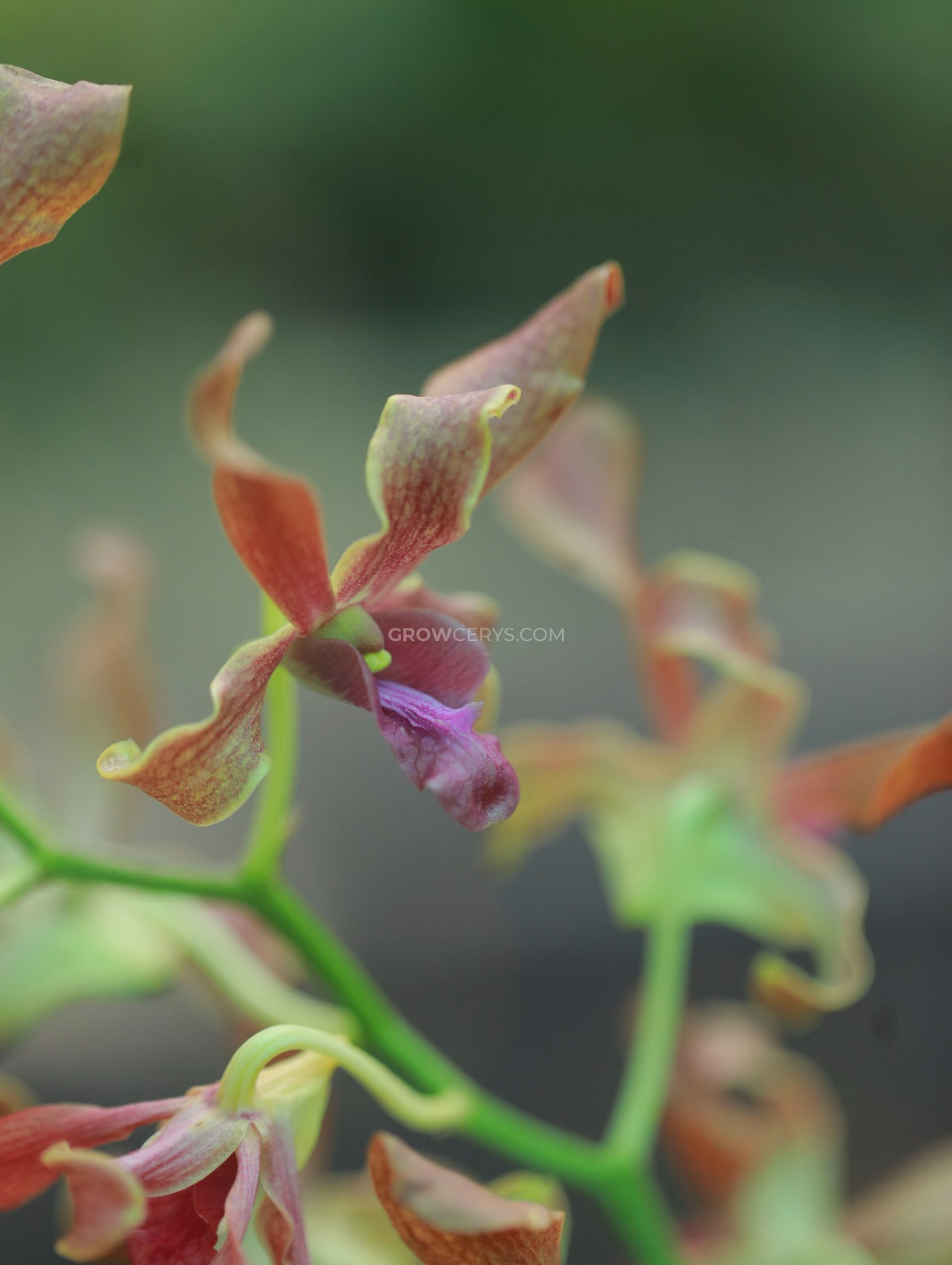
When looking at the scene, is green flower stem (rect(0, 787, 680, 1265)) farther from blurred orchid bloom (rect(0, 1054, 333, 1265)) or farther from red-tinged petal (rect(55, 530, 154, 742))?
red-tinged petal (rect(55, 530, 154, 742))

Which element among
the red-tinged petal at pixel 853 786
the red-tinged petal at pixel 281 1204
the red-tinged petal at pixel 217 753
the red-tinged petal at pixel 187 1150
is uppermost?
the red-tinged petal at pixel 217 753

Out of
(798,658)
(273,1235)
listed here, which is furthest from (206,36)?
(273,1235)

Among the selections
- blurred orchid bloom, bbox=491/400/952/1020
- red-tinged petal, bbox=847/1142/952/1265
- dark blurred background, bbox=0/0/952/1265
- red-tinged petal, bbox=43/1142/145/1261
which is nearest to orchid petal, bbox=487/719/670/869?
blurred orchid bloom, bbox=491/400/952/1020

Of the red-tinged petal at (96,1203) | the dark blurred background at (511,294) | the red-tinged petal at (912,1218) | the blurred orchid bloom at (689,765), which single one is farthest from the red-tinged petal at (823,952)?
the dark blurred background at (511,294)

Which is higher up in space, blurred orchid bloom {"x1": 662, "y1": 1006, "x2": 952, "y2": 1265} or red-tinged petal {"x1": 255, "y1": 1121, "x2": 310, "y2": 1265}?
red-tinged petal {"x1": 255, "y1": 1121, "x2": 310, "y2": 1265}

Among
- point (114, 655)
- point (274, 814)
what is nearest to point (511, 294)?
point (114, 655)

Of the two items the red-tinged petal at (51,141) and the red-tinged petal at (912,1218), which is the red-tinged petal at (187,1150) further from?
the red-tinged petal at (912,1218)

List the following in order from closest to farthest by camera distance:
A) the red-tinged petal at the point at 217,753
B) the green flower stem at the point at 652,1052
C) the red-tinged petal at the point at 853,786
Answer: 1. the red-tinged petal at the point at 217,753
2. the red-tinged petal at the point at 853,786
3. the green flower stem at the point at 652,1052

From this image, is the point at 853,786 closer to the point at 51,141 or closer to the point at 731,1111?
the point at 731,1111

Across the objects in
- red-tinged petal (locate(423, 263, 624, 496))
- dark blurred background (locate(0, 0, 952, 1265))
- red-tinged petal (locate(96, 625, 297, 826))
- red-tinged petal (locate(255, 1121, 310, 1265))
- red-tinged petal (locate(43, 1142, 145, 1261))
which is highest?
red-tinged petal (locate(423, 263, 624, 496))
